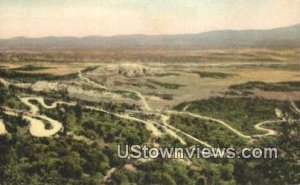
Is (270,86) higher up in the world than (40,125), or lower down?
higher up

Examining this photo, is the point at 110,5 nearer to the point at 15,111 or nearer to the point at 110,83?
the point at 110,83

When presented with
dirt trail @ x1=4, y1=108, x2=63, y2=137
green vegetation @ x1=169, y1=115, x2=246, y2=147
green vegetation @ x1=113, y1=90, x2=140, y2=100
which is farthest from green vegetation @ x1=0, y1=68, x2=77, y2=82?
green vegetation @ x1=169, y1=115, x2=246, y2=147

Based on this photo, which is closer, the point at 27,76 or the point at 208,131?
the point at 208,131

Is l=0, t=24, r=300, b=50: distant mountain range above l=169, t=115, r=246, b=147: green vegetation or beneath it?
above

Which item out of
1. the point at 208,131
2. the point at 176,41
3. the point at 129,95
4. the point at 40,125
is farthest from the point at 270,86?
the point at 40,125

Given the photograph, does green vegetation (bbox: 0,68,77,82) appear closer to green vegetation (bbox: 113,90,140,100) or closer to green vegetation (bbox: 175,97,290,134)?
green vegetation (bbox: 113,90,140,100)

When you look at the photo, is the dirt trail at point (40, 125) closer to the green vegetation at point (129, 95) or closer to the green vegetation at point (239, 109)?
the green vegetation at point (129, 95)

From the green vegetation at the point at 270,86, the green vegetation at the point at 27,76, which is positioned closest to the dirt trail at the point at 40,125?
the green vegetation at the point at 27,76

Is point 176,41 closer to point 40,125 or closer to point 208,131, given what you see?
point 208,131
